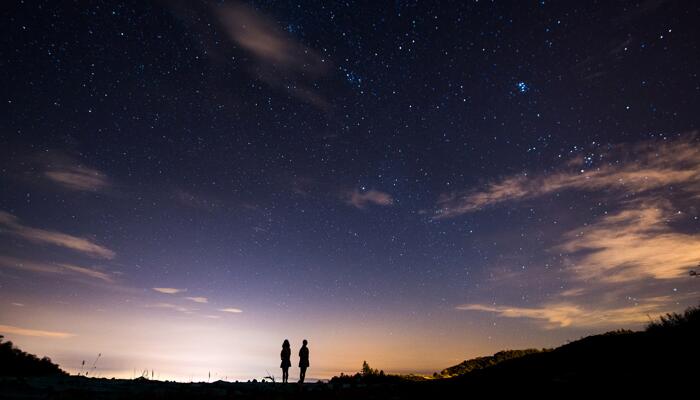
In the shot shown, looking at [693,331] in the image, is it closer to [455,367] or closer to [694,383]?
[694,383]

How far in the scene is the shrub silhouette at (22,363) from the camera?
1838 cm

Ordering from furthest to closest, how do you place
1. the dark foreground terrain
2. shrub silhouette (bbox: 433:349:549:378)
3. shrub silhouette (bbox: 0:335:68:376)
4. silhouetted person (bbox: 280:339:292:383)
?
shrub silhouette (bbox: 433:349:549:378), shrub silhouette (bbox: 0:335:68:376), silhouetted person (bbox: 280:339:292:383), the dark foreground terrain

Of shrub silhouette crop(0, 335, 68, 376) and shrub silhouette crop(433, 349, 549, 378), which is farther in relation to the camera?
shrub silhouette crop(433, 349, 549, 378)

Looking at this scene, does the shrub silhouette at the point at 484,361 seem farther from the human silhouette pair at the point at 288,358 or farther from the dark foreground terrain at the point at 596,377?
the dark foreground terrain at the point at 596,377

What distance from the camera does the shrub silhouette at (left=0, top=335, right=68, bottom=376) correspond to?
1838 centimetres

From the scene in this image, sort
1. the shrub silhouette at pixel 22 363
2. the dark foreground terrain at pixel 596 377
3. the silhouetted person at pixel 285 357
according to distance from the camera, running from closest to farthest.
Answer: the dark foreground terrain at pixel 596 377
the silhouetted person at pixel 285 357
the shrub silhouette at pixel 22 363

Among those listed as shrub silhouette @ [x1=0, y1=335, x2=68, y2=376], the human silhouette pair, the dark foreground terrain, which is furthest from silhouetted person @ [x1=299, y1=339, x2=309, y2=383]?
shrub silhouette @ [x1=0, y1=335, x2=68, y2=376]

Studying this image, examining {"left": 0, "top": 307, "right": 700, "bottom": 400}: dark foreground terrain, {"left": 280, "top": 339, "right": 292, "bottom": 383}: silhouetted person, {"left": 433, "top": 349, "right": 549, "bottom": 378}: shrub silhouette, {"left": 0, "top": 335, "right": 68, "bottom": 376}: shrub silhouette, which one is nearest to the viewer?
{"left": 0, "top": 307, "right": 700, "bottom": 400}: dark foreground terrain

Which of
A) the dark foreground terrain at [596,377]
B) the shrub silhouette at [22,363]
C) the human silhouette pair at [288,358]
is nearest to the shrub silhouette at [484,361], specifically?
the human silhouette pair at [288,358]

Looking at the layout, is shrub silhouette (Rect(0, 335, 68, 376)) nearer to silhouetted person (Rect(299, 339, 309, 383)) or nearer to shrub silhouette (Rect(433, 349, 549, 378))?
silhouetted person (Rect(299, 339, 309, 383))

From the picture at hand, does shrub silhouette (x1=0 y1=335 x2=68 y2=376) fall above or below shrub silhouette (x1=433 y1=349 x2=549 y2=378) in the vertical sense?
above

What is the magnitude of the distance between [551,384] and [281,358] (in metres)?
11.9

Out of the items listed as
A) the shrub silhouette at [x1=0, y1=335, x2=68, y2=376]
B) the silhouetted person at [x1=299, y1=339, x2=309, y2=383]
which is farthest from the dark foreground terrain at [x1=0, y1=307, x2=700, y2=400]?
the shrub silhouette at [x1=0, y1=335, x2=68, y2=376]

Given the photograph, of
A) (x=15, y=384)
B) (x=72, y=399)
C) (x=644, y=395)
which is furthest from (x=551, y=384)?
(x=15, y=384)
